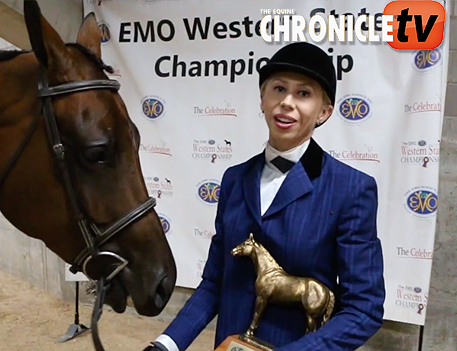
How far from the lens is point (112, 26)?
2.48 metres

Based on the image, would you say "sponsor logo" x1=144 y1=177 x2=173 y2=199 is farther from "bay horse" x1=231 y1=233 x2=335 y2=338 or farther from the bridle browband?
"bay horse" x1=231 y1=233 x2=335 y2=338

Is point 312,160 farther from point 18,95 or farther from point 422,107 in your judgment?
point 422,107

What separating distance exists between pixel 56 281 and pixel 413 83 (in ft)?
8.71

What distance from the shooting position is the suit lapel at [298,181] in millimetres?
762

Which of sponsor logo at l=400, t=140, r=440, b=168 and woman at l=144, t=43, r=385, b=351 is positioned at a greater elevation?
sponsor logo at l=400, t=140, r=440, b=168

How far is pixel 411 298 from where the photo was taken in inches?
79.4

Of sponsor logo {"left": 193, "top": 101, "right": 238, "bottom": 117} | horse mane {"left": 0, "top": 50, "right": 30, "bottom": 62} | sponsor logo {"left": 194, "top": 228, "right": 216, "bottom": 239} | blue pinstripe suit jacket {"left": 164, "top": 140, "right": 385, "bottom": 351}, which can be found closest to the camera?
blue pinstripe suit jacket {"left": 164, "top": 140, "right": 385, "bottom": 351}

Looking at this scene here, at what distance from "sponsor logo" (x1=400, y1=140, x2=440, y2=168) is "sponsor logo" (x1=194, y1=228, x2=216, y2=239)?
1079 millimetres

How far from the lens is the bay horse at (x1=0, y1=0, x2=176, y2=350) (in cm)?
83

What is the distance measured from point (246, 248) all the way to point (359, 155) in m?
1.46

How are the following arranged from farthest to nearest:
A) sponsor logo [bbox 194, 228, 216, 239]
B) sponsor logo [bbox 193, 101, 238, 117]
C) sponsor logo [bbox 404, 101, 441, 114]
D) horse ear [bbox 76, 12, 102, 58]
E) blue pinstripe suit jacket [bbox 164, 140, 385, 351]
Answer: sponsor logo [bbox 194, 228, 216, 239], sponsor logo [bbox 193, 101, 238, 117], sponsor logo [bbox 404, 101, 441, 114], horse ear [bbox 76, 12, 102, 58], blue pinstripe suit jacket [bbox 164, 140, 385, 351]

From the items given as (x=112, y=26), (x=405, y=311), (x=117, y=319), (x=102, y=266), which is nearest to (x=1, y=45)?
(x=112, y=26)

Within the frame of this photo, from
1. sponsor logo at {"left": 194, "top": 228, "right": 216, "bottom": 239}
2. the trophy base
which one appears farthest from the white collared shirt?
sponsor logo at {"left": 194, "top": 228, "right": 216, "bottom": 239}

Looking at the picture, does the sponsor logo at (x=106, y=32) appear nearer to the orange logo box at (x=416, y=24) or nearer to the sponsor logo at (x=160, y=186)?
the sponsor logo at (x=160, y=186)
